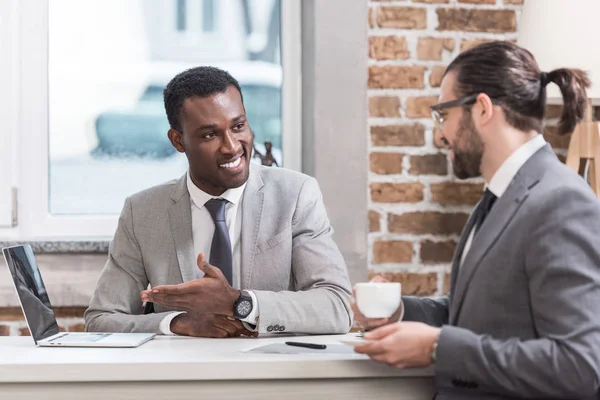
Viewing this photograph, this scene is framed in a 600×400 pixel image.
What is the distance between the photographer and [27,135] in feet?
9.00

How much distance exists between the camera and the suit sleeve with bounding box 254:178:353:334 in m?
1.82

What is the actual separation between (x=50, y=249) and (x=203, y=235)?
0.67 meters

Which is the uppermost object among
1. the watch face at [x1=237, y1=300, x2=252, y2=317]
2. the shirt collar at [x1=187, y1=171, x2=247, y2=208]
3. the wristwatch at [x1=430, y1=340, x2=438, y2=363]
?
the shirt collar at [x1=187, y1=171, x2=247, y2=208]

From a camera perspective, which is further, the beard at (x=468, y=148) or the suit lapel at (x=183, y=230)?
the suit lapel at (x=183, y=230)

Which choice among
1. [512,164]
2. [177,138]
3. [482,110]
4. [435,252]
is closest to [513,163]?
[512,164]

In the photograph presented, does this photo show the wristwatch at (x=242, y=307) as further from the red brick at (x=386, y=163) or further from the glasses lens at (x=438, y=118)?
the red brick at (x=386, y=163)

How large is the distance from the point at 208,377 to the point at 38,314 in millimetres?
483

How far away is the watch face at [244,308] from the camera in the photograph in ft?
5.86

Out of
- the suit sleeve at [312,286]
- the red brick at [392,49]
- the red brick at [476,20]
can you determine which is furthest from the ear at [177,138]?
the red brick at [476,20]

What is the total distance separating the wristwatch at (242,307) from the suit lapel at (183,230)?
0.32 m

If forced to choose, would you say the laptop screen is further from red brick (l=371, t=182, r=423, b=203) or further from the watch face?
red brick (l=371, t=182, r=423, b=203)

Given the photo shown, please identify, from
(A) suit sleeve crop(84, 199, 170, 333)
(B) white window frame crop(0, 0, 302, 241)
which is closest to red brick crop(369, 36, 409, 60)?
(A) suit sleeve crop(84, 199, 170, 333)

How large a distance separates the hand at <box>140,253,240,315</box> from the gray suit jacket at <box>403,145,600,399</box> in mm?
564

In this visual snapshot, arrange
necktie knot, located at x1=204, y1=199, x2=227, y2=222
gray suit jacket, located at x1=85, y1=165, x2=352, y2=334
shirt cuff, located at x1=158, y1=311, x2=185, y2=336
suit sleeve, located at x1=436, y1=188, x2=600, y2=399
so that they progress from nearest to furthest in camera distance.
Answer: suit sleeve, located at x1=436, y1=188, x2=600, y2=399 → shirt cuff, located at x1=158, y1=311, x2=185, y2=336 → gray suit jacket, located at x1=85, y1=165, x2=352, y2=334 → necktie knot, located at x1=204, y1=199, x2=227, y2=222
